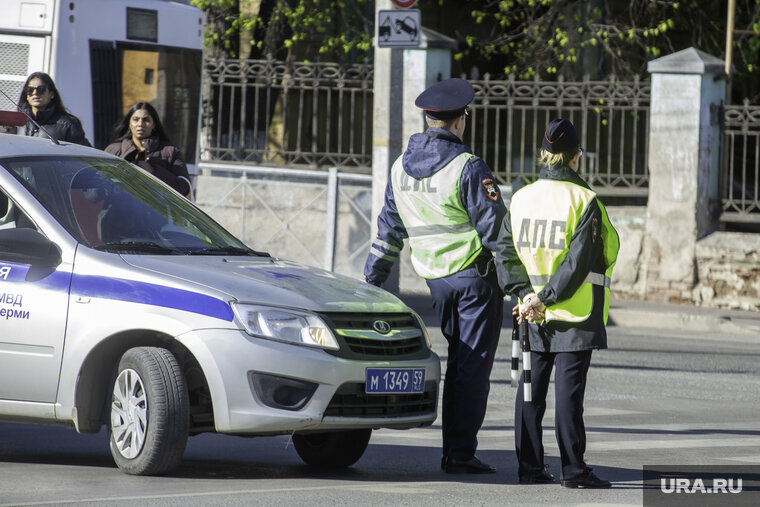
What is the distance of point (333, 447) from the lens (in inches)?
270

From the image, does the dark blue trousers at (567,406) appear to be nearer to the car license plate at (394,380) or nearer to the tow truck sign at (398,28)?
the car license plate at (394,380)

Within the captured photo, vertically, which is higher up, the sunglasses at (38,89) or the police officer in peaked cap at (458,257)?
the sunglasses at (38,89)

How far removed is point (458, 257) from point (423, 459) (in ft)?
3.89

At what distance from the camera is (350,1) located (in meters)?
22.0

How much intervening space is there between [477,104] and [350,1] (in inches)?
208

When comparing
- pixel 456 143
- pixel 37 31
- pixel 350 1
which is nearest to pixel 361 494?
pixel 456 143

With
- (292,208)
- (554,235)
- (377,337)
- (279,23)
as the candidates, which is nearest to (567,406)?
(554,235)

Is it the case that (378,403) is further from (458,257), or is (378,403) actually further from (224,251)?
(224,251)

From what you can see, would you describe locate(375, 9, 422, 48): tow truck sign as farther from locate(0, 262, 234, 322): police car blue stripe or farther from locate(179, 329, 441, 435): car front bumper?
locate(179, 329, 441, 435): car front bumper

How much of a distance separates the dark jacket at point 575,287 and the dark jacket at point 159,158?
3898mm

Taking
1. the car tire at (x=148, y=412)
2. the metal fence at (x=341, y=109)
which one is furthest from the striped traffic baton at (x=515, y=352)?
the metal fence at (x=341, y=109)

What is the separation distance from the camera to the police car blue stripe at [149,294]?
6066mm

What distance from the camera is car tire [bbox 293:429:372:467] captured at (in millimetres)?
6844

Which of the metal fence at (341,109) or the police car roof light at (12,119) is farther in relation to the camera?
the metal fence at (341,109)
